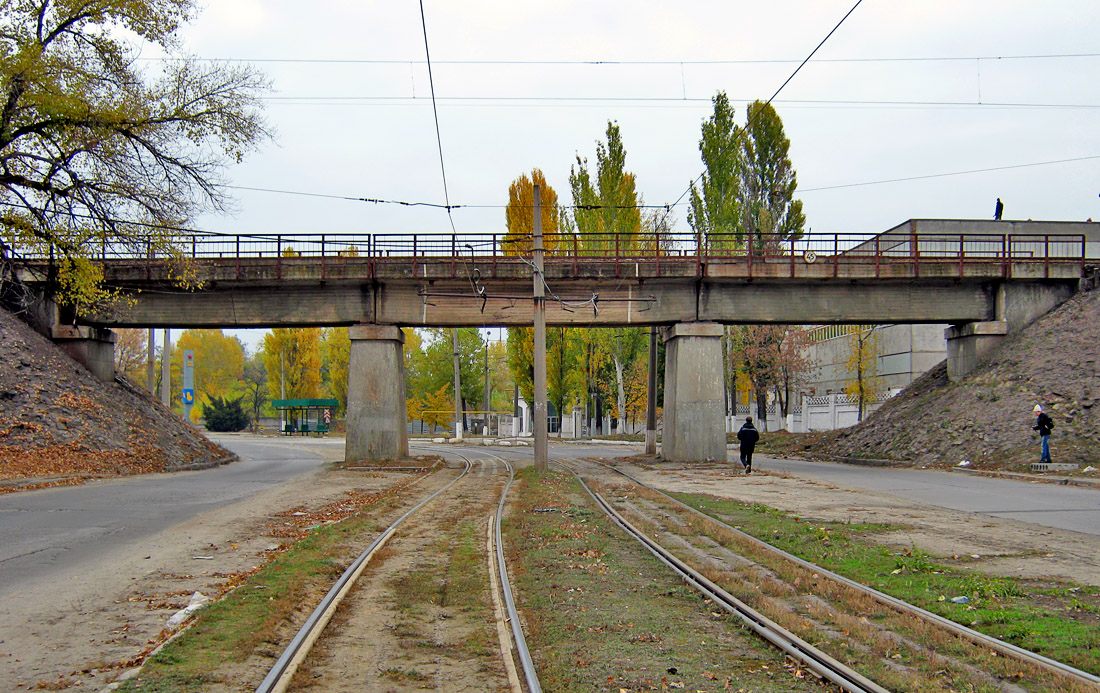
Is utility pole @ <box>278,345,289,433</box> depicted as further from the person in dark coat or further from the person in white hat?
the person in white hat

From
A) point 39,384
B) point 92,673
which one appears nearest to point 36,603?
point 92,673

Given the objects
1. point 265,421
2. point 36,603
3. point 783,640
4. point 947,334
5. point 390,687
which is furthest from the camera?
point 265,421

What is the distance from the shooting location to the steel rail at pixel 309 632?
5707 mm

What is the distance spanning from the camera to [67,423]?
86.3 ft

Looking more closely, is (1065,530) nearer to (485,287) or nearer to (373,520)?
(373,520)

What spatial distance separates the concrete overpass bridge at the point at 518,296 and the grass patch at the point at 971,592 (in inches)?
739

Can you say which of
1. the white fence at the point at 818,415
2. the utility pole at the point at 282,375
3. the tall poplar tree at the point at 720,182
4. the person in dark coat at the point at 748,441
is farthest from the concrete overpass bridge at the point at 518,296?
the utility pole at the point at 282,375

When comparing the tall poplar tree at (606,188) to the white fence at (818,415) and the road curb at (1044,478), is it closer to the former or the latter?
the white fence at (818,415)

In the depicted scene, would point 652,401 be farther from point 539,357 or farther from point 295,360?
point 295,360

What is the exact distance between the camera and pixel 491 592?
8.88m

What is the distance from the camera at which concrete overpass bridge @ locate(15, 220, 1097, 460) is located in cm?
3130

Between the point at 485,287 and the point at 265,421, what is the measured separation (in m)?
86.7

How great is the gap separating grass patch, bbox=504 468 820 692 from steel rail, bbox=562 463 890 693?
0.10 m

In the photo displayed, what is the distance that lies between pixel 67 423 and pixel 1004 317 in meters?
33.5
